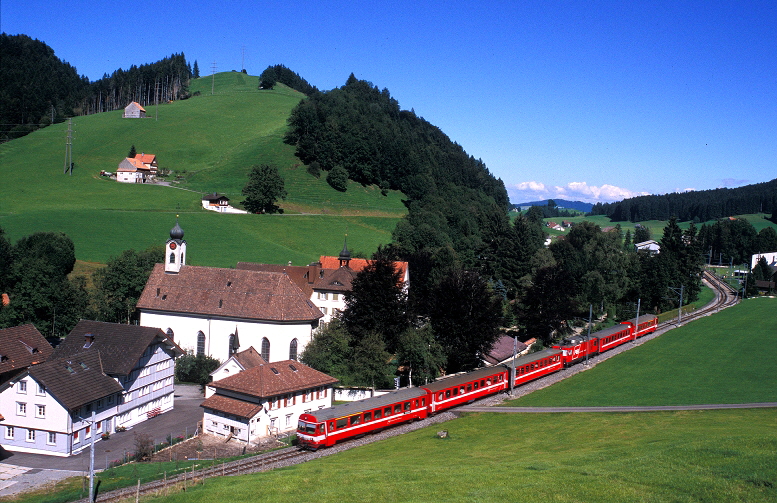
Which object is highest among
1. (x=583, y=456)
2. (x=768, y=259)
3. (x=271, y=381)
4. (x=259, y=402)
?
(x=768, y=259)

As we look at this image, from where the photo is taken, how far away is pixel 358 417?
3819cm

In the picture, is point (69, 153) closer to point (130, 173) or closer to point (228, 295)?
point (130, 173)

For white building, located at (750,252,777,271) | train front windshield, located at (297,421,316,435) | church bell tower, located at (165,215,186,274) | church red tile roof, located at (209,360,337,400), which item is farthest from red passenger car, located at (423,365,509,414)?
white building, located at (750,252,777,271)

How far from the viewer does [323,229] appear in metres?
110

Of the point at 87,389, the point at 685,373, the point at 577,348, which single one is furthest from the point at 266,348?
the point at 685,373

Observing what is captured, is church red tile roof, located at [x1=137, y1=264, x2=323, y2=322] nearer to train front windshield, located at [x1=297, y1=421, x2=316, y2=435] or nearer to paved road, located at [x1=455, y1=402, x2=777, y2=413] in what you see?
paved road, located at [x1=455, y1=402, x2=777, y2=413]

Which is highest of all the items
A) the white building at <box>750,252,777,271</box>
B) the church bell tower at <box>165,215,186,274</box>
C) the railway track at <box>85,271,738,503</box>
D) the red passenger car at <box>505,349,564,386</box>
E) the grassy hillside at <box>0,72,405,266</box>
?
the grassy hillside at <box>0,72,405,266</box>

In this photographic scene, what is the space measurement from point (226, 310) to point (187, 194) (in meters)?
64.7

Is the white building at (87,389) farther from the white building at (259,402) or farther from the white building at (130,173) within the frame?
the white building at (130,173)

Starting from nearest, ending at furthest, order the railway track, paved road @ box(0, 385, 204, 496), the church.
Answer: the railway track < paved road @ box(0, 385, 204, 496) < the church

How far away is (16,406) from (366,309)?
28.7 metres

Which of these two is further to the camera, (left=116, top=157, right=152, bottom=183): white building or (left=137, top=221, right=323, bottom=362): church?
(left=116, top=157, right=152, bottom=183): white building

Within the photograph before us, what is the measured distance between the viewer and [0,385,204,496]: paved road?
34562 mm

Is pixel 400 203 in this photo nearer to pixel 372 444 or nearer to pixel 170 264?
pixel 170 264
